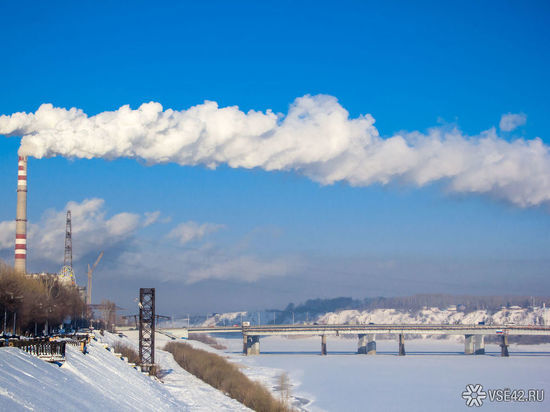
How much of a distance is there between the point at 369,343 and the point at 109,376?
329ft

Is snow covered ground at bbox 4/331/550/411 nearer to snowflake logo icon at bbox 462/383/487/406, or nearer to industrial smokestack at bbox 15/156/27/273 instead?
snowflake logo icon at bbox 462/383/487/406

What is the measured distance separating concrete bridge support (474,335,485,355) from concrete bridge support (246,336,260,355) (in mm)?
42369

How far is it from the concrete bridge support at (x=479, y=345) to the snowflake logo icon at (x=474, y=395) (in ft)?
228

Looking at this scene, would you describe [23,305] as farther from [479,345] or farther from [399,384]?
[479,345]

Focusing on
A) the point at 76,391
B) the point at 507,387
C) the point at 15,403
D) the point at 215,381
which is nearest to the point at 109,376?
the point at 76,391

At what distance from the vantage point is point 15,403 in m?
18.0

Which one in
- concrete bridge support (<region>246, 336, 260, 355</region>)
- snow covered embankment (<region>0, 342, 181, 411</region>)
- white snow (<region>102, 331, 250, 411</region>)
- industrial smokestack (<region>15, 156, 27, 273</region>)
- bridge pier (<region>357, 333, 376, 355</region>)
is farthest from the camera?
bridge pier (<region>357, 333, 376, 355</region>)

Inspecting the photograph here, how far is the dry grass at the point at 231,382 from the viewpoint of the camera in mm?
42381

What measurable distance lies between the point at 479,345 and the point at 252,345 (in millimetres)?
A: 44633

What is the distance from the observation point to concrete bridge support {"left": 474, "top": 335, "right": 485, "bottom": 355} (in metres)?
127

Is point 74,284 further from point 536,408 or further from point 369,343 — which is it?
point 536,408

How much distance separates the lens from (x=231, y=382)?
5275cm

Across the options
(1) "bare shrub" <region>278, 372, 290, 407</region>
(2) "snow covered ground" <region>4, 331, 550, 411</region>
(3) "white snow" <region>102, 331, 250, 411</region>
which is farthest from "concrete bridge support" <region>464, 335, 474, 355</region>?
(3) "white snow" <region>102, 331, 250, 411</region>

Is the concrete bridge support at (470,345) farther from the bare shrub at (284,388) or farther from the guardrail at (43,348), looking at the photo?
the guardrail at (43,348)
